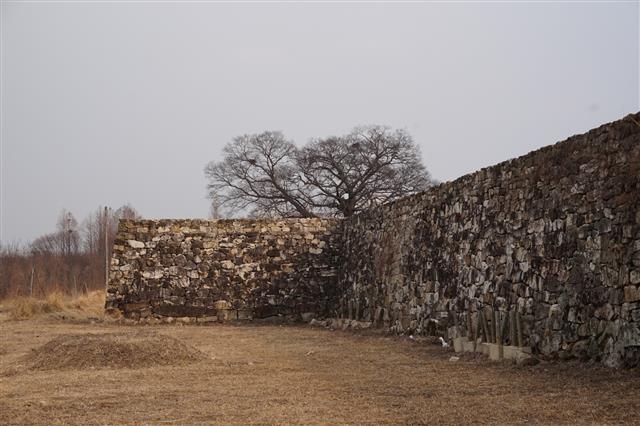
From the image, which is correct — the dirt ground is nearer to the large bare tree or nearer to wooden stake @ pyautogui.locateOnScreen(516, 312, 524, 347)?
wooden stake @ pyautogui.locateOnScreen(516, 312, 524, 347)

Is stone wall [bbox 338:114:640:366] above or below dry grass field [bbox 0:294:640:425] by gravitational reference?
above

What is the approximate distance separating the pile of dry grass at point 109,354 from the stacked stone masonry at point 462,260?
4295 millimetres

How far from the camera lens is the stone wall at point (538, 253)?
8227 millimetres

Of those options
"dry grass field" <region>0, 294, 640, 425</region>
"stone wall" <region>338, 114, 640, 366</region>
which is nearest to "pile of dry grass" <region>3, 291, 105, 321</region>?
"dry grass field" <region>0, 294, 640, 425</region>

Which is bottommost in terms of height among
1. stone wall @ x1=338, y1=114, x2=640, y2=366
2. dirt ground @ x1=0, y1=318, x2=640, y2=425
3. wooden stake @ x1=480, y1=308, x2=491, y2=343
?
dirt ground @ x1=0, y1=318, x2=640, y2=425

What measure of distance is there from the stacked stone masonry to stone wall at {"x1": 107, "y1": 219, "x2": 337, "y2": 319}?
1.0 inches

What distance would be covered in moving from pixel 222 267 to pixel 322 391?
40.6ft

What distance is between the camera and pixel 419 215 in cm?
1454

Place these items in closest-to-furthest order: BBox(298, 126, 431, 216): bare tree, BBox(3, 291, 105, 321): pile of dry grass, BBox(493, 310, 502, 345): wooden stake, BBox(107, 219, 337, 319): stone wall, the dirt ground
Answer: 1. the dirt ground
2. BBox(493, 310, 502, 345): wooden stake
3. BBox(107, 219, 337, 319): stone wall
4. BBox(3, 291, 105, 321): pile of dry grass
5. BBox(298, 126, 431, 216): bare tree

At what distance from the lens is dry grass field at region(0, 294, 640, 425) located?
21.0 ft

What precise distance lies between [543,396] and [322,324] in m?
11.9

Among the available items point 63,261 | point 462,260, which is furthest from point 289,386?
point 63,261

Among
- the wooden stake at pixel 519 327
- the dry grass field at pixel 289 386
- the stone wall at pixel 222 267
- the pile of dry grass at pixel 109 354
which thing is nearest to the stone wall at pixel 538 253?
the wooden stake at pixel 519 327

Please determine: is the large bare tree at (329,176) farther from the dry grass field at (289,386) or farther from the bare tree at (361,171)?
the dry grass field at (289,386)
